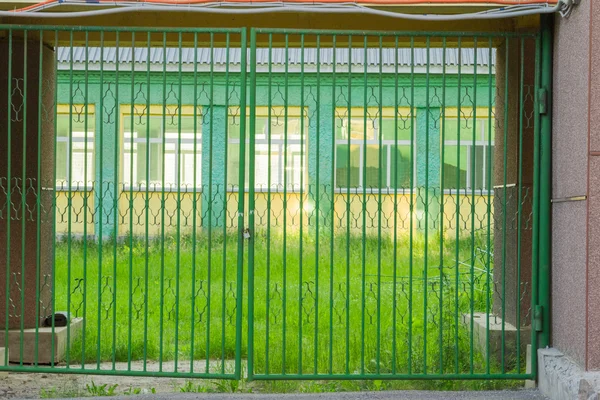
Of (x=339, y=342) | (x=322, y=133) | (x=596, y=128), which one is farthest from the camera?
(x=322, y=133)

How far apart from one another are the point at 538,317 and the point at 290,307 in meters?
4.78

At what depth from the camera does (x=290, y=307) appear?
10.6m

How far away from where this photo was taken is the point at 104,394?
618cm

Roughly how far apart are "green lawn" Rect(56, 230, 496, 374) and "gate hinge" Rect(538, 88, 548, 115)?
112 cm

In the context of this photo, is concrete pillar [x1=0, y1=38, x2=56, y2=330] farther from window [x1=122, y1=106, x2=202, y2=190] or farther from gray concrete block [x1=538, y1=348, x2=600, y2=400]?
window [x1=122, y1=106, x2=202, y2=190]

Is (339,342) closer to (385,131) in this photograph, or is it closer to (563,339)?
(563,339)

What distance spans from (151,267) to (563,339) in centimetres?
877

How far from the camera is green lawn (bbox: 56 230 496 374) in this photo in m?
6.12

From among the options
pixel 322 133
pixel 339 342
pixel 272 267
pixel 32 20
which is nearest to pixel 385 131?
pixel 322 133

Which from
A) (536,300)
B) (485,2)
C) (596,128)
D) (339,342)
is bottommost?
(339,342)

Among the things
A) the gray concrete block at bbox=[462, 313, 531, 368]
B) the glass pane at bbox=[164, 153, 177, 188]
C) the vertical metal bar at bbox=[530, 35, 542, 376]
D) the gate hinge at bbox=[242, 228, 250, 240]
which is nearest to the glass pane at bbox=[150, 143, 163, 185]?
the glass pane at bbox=[164, 153, 177, 188]

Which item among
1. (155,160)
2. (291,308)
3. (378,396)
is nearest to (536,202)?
(378,396)

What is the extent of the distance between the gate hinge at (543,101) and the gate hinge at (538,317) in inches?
52.6

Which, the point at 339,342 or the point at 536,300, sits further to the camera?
the point at 339,342
